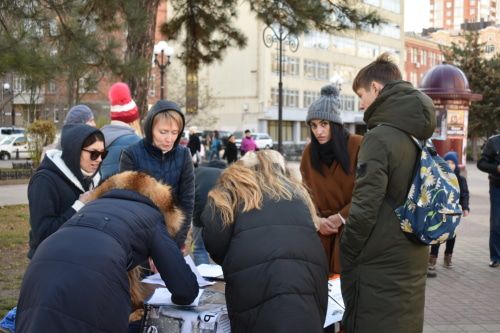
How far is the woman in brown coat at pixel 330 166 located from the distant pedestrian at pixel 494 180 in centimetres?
438

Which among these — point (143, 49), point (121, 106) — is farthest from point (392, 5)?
point (121, 106)

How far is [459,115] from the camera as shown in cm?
1683

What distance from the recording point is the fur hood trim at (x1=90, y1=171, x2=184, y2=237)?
305 cm

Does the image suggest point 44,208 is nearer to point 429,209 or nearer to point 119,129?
point 119,129

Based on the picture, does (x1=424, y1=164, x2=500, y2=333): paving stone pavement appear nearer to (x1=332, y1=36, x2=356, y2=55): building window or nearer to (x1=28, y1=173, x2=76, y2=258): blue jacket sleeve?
(x1=28, y1=173, x2=76, y2=258): blue jacket sleeve

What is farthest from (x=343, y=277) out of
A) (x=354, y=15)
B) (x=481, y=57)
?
(x=481, y=57)

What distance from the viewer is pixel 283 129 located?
62625 millimetres

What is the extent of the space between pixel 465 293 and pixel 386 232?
4.28 meters

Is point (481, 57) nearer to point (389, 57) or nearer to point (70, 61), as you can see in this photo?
point (70, 61)

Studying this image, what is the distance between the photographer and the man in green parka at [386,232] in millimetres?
3271

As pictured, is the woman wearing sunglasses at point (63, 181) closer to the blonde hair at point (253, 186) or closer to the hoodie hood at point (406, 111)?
the blonde hair at point (253, 186)

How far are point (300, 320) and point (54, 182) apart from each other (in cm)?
178

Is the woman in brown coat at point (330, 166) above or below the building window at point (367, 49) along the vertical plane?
below

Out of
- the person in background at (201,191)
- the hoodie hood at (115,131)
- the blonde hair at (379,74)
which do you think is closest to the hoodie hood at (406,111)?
the blonde hair at (379,74)
